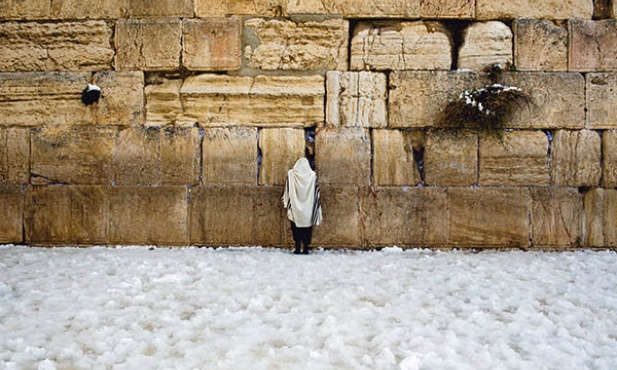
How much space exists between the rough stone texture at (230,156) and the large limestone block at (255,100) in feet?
0.48

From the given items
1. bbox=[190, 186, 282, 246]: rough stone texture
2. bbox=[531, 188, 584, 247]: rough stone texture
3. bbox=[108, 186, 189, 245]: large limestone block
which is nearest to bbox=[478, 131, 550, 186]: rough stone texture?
bbox=[531, 188, 584, 247]: rough stone texture

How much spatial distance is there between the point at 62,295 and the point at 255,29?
4.14 m

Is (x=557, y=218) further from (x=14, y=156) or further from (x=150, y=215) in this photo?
(x=14, y=156)

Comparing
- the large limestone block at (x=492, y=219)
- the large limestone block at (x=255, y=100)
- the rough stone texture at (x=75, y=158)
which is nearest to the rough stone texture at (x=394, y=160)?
the large limestone block at (x=492, y=219)

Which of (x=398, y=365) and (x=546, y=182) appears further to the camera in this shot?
(x=546, y=182)

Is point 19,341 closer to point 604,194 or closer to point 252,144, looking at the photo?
point 252,144

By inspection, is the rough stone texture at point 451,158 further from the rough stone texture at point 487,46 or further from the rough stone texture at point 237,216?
the rough stone texture at point 237,216

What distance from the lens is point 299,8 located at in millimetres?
5617

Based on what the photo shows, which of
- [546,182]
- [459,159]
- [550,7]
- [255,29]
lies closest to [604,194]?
[546,182]

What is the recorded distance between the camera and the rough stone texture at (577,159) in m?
5.51

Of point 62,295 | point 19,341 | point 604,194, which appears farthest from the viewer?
point 604,194

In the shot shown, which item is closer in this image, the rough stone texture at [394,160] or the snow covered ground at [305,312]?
the snow covered ground at [305,312]

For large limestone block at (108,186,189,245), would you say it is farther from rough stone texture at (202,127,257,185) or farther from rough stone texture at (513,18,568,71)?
rough stone texture at (513,18,568,71)

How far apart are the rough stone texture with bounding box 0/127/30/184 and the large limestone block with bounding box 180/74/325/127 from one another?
241 centimetres
